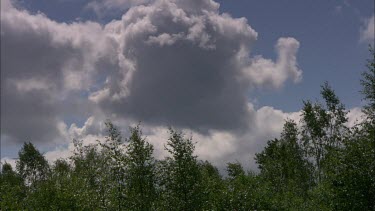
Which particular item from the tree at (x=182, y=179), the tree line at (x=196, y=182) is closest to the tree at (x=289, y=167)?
the tree line at (x=196, y=182)

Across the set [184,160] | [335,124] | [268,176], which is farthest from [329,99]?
[184,160]

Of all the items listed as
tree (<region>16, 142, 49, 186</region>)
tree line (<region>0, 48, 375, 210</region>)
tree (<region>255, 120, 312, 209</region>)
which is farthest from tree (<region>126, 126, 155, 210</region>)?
tree (<region>16, 142, 49, 186</region>)

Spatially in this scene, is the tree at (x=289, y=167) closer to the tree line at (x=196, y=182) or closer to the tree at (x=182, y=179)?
the tree line at (x=196, y=182)

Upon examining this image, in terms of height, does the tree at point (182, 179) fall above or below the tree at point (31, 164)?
below

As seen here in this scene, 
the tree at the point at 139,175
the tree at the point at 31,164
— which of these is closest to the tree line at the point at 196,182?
the tree at the point at 139,175

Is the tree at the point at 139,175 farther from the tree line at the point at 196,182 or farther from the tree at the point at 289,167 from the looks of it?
the tree at the point at 289,167

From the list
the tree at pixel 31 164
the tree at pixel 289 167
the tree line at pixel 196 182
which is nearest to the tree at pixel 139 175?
the tree line at pixel 196 182

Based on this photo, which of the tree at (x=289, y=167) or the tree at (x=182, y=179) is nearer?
the tree at (x=182, y=179)

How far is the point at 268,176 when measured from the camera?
96.0m

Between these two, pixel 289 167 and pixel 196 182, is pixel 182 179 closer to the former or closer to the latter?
pixel 196 182

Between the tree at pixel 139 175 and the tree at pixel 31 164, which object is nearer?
the tree at pixel 139 175

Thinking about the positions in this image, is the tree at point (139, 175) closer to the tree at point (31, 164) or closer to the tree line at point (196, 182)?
the tree line at point (196, 182)

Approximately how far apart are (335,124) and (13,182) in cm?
7585

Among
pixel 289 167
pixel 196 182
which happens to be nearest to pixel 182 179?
pixel 196 182
